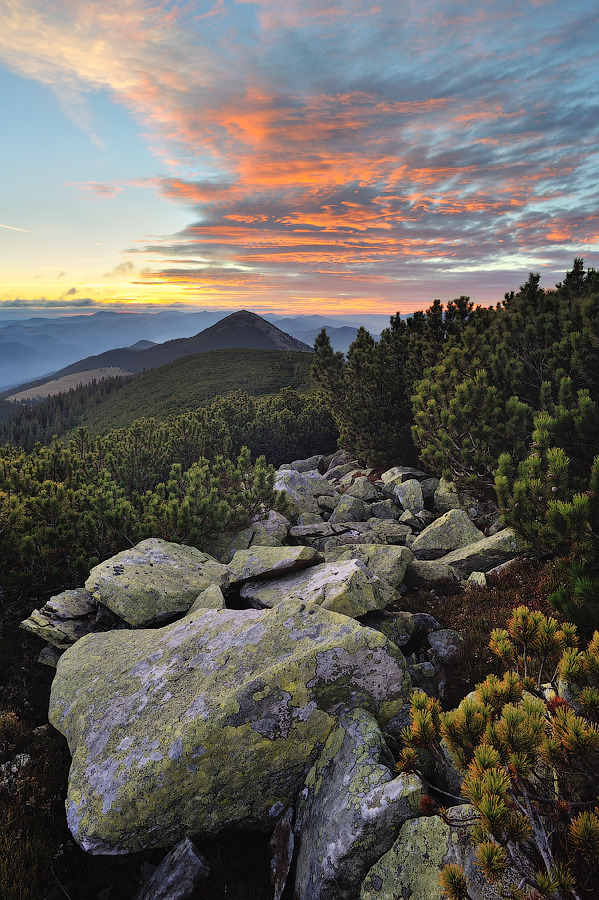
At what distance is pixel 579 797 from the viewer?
3570mm

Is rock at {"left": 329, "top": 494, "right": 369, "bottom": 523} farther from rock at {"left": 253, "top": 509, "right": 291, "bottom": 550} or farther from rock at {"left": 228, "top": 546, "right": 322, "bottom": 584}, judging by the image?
rock at {"left": 228, "top": 546, "right": 322, "bottom": 584}

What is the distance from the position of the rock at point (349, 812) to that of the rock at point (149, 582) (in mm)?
4468

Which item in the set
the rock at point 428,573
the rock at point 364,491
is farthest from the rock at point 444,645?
the rock at point 364,491

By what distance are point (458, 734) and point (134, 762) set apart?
A: 3.79 m

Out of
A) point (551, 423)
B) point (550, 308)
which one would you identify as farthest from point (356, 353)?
point (551, 423)

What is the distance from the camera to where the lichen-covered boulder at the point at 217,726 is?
189 inches

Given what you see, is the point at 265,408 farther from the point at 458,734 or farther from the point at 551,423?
the point at 458,734

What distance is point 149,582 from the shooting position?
8664mm

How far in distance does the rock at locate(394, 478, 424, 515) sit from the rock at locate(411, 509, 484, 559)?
2.75m

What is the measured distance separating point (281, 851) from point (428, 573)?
6.27 m

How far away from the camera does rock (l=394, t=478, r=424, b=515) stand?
50.2ft

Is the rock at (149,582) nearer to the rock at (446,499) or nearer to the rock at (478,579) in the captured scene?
the rock at (478,579)

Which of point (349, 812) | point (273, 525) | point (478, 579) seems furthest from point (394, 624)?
point (273, 525)

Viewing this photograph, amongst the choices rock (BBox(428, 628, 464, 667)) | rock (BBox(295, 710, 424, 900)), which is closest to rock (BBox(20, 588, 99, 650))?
rock (BBox(295, 710, 424, 900))
